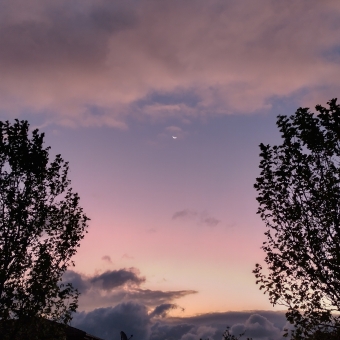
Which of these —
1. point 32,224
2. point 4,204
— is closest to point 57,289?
point 32,224

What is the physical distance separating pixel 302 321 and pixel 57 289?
478 inches

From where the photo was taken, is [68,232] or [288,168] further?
[68,232]

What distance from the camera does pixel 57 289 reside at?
2109 centimetres

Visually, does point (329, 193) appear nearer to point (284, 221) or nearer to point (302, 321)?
point (284, 221)

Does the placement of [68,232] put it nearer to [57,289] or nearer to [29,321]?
[57,289]

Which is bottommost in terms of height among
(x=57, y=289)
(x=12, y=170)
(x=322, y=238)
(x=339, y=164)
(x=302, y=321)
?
(x=302, y=321)

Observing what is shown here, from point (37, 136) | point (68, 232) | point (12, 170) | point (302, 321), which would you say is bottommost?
point (302, 321)

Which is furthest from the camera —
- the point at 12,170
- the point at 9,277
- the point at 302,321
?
the point at 12,170

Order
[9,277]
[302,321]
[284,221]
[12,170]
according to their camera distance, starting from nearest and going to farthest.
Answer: [302,321], [284,221], [9,277], [12,170]

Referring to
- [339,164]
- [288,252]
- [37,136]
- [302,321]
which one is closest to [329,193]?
[339,164]

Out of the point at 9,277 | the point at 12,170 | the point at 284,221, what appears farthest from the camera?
the point at 12,170

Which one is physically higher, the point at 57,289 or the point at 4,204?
the point at 4,204

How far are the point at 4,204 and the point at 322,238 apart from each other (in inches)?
611

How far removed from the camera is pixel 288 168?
59.5ft
